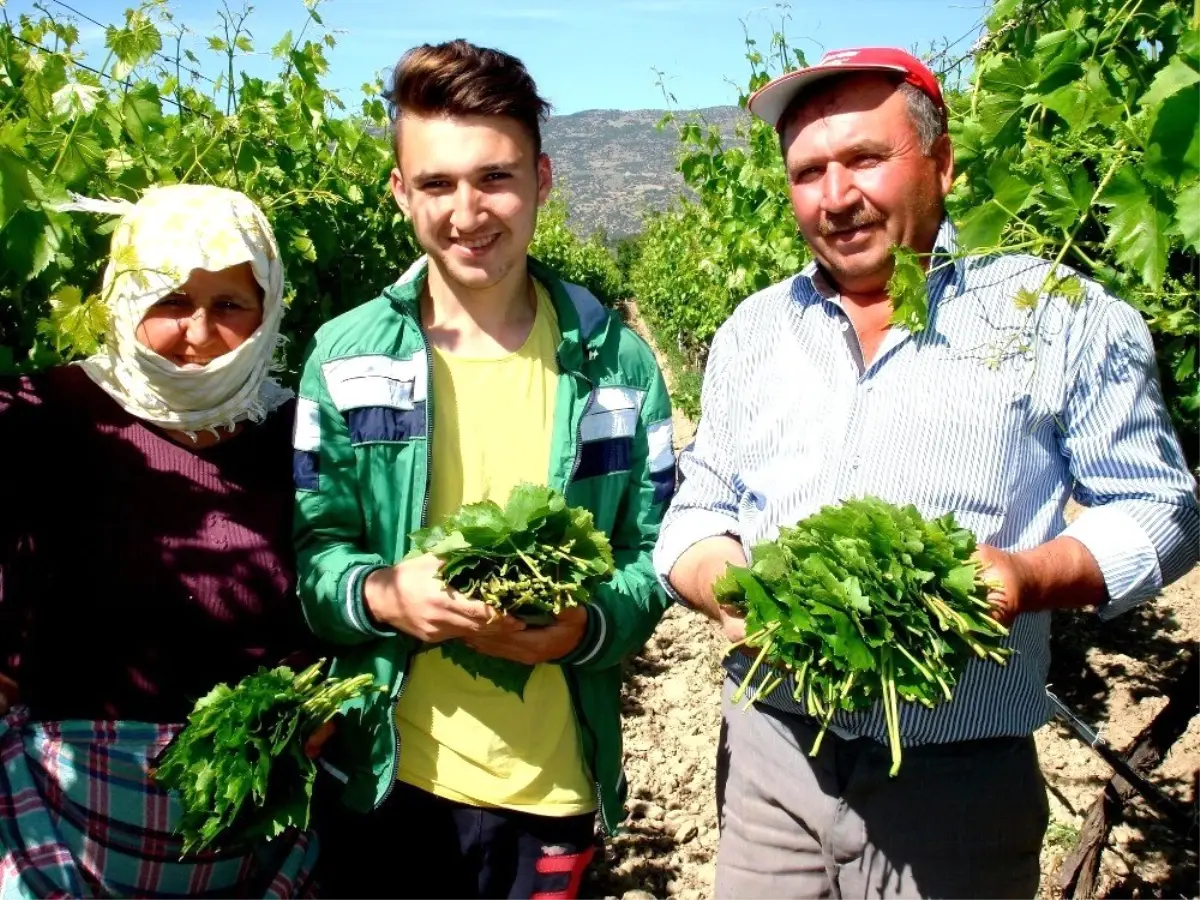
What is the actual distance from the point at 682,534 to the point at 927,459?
0.54 meters

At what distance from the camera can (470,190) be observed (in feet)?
6.76

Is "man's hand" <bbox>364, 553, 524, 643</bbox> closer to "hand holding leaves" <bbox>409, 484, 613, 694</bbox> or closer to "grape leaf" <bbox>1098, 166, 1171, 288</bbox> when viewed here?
"hand holding leaves" <bbox>409, 484, 613, 694</bbox>

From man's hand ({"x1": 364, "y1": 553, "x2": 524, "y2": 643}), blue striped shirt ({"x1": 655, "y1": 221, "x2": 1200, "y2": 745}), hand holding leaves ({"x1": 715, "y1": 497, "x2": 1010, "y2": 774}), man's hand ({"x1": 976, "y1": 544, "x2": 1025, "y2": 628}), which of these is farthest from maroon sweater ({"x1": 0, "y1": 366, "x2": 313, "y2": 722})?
man's hand ({"x1": 976, "y1": 544, "x2": 1025, "y2": 628})

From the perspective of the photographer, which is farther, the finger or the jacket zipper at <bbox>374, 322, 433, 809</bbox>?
the jacket zipper at <bbox>374, 322, 433, 809</bbox>

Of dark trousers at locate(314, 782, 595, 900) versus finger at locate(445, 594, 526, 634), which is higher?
finger at locate(445, 594, 526, 634)

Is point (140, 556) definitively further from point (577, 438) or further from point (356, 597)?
point (577, 438)

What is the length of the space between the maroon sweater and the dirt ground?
87.6 inches

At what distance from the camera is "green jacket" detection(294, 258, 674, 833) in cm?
208

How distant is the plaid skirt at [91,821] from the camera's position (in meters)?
1.80

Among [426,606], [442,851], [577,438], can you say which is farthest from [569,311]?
[442,851]

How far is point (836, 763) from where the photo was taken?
2.03 m

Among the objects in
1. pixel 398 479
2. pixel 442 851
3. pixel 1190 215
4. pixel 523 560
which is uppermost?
pixel 1190 215

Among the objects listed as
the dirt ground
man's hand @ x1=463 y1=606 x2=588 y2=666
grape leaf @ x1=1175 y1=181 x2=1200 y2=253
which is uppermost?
grape leaf @ x1=1175 y1=181 x2=1200 y2=253

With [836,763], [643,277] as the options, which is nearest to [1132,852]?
[836,763]
